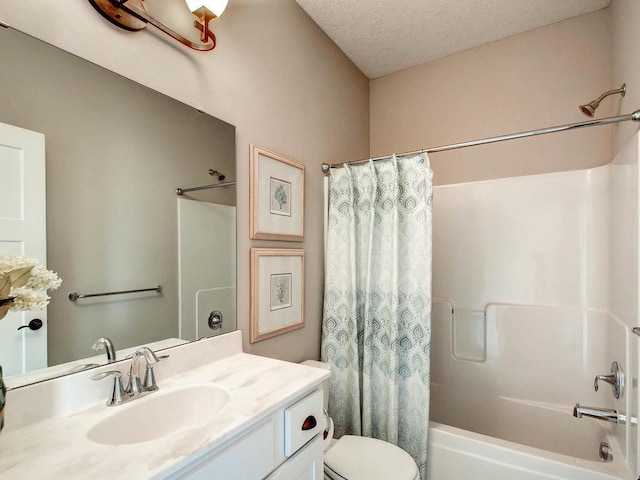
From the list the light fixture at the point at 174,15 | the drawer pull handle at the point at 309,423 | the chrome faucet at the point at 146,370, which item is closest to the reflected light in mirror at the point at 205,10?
the light fixture at the point at 174,15

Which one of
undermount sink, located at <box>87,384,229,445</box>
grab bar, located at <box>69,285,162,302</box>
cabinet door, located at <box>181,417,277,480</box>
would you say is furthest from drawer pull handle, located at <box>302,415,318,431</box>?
grab bar, located at <box>69,285,162,302</box>

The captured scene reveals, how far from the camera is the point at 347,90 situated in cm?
244

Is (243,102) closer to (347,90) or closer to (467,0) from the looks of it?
(347,90)

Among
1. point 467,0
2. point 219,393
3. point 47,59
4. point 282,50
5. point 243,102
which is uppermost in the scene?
point 467,0

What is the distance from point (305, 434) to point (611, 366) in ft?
5.57

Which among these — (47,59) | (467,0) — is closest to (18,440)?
(47,59)

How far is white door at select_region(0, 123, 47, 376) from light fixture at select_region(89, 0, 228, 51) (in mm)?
454

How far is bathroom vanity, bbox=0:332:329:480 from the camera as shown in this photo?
67 cm

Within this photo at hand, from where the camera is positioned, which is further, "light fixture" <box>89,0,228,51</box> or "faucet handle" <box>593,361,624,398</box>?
"faucet handle" <box>593,361,624,398</box>

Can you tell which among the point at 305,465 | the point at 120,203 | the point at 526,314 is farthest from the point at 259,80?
the point at 526,314

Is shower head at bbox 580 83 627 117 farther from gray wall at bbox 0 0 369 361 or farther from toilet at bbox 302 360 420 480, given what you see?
toilet at bbox 302 360 420 480

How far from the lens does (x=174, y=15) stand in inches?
47.9

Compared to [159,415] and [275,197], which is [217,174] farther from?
[159,415]

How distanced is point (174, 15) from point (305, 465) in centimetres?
161
